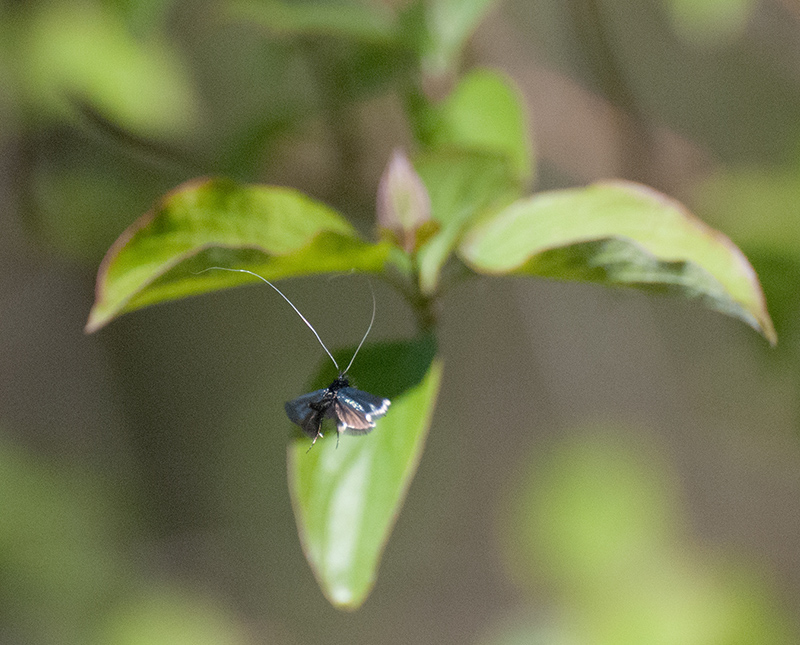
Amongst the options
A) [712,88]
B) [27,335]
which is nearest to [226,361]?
[27,335]

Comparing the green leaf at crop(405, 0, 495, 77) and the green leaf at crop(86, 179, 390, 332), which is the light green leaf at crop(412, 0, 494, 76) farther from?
the green leaf at crop(86, 179, 390, 332)

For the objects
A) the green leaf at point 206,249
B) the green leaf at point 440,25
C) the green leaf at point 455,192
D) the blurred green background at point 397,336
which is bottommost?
the blurred green background at point 397,336

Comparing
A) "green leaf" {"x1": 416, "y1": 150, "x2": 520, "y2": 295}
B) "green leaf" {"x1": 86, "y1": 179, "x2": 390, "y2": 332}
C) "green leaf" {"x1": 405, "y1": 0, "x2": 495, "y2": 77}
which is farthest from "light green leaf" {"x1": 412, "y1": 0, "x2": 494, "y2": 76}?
"green leaf" {"x1": 86, "y1": 179, "x2": 390, "y2": 332}

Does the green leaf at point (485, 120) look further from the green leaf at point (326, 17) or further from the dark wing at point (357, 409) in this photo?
the dark wing at point (357, 409)

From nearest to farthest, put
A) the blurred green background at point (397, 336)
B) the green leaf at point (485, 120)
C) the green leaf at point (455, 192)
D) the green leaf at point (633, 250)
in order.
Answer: the green leaf at point (633, 250) → the green leaf at point (455, 192) → the green leaf at point (485, 120) → the blurred green background at point (397, 336)

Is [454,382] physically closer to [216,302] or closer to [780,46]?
[216,302]

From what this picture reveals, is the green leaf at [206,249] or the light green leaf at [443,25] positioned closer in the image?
the green leaf at [206,249]

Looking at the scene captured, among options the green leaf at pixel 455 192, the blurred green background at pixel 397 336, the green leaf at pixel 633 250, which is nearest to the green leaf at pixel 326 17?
the blurred green background at pixel 397 336
